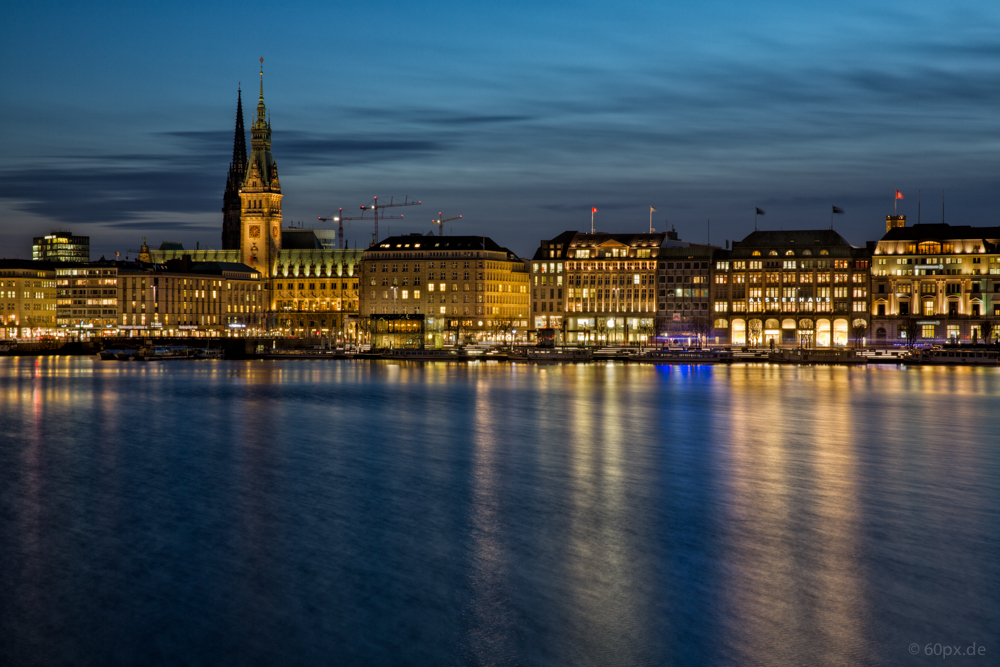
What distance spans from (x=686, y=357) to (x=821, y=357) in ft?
50.3

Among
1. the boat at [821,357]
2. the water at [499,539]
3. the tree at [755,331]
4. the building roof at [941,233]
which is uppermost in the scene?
the building roof at [941,233]

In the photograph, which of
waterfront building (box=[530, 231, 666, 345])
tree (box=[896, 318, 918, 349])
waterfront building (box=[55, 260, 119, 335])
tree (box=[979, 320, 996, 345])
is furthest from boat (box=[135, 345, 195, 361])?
tree (box=[979, 320, 996, 345])

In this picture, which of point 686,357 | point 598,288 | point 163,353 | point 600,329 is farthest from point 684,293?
point 163,353

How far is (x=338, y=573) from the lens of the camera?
2230 cm

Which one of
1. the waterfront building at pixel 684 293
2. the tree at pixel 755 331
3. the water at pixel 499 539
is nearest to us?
the water at pixel 499 539

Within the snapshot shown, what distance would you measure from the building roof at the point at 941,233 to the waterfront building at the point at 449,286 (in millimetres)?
59016

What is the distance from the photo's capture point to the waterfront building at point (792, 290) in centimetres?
15000

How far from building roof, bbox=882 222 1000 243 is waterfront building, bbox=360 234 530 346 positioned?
59016 mm

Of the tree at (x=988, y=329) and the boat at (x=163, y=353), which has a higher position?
the tree at (x=988, y=329)

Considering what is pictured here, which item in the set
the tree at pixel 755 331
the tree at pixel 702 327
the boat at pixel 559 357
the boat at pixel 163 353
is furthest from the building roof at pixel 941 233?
the boat at pixel 163 353

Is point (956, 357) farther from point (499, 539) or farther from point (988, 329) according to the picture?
point (499, 539)

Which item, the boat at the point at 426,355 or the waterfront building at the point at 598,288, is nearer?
the boat at the point at 426,355

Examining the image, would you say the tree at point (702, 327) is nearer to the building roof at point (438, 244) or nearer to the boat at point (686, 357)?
the boat at point (686, 357)

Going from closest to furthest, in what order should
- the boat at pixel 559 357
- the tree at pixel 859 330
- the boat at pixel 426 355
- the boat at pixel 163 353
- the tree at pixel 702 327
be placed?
the boat at pixel 559 357 < the boat at pixel 426 355 < the boat at pixel 163 353 < the tree at pixel 859 330 < the tree at pixel 702 327
